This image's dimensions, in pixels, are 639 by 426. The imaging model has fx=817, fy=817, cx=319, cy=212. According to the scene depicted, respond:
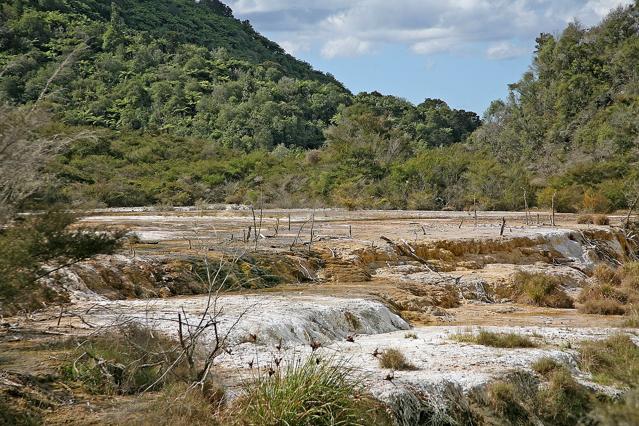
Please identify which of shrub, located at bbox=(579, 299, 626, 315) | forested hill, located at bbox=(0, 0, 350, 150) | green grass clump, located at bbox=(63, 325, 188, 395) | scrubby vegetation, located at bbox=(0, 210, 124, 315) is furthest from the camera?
forested hill, located at bbox=(0, 0, 350, 150)

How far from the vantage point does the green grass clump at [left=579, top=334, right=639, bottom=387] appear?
32.4 feet

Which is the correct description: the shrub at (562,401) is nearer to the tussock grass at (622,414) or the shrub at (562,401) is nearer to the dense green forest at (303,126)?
the tussock grass at (622,414)

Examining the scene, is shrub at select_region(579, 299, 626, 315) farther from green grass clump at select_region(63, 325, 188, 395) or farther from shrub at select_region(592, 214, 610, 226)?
shrub at select_region(592, 214, 610, 226)

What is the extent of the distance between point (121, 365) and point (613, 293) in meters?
12.2

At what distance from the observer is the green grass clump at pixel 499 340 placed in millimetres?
11289

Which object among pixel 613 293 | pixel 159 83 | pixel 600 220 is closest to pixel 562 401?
pixel 613 293

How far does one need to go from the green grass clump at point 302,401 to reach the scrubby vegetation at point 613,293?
910cm

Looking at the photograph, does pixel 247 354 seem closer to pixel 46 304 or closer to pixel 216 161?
pixel 46 304

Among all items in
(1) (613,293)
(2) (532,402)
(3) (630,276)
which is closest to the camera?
(2) (532,402)

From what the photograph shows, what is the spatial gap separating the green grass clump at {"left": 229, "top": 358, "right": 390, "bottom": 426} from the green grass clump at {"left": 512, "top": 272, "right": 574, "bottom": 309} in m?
10.8

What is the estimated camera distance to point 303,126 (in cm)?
6962

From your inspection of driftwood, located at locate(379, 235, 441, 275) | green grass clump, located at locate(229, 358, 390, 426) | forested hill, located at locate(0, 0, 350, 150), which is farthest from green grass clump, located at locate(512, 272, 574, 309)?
forested hill, located at locate(0, 0, 350, 150)

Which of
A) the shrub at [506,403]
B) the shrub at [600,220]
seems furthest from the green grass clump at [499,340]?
the shrub at [600,220]

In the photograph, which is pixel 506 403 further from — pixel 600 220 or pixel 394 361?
pixel 600 220
